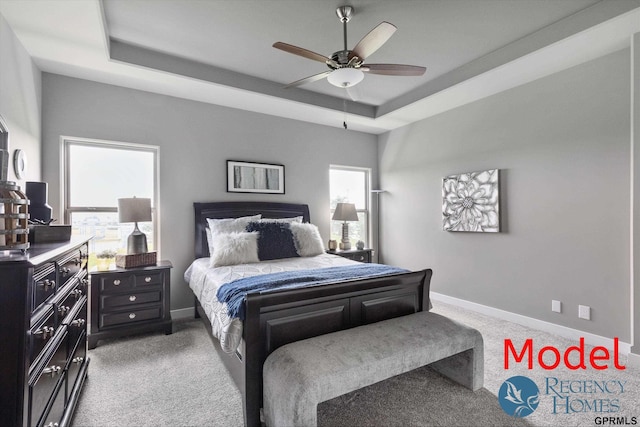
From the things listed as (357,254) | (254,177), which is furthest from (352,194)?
(254,177)

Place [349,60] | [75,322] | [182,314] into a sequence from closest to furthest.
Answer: [75,322], [349,60], [182,314]

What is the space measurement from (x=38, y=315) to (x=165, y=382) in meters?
1.37

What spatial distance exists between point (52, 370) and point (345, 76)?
250 cm

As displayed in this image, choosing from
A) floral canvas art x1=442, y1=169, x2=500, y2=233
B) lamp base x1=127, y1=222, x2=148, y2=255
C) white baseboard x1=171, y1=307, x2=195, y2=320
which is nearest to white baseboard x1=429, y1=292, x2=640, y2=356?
floral canvas art x1=442, y1=169, x2=500, y2=233

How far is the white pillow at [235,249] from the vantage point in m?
3.06

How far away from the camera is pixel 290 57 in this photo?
3133mm

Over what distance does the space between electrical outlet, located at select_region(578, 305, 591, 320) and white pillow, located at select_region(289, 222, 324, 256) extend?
2691 mm

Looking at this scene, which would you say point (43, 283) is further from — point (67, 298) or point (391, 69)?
point (391, 69)

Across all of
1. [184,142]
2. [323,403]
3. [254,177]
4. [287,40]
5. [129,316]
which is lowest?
[323,403]

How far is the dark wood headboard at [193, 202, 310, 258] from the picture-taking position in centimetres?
374

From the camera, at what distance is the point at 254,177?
13.7 ft

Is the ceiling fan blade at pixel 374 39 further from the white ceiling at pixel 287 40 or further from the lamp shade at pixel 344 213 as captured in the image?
the lamp shade at pixel 344 213

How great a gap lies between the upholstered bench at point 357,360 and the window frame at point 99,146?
2.64 m

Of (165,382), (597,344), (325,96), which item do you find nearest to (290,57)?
(325,96)
